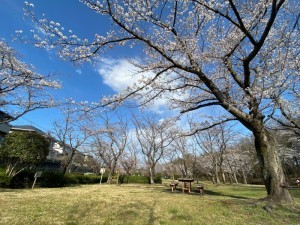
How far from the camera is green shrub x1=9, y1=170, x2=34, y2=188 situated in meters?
13.1

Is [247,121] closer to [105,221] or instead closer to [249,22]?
[249,22]

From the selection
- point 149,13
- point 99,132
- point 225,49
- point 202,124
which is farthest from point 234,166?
point 149,13

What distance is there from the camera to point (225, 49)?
8305mm

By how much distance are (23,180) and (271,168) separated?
14.0 metres

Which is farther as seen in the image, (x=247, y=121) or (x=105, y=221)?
(x=247, y=121)

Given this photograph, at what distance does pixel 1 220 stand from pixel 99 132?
944 inches

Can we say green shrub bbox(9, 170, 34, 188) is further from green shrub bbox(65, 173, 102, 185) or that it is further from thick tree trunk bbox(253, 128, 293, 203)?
thick tree trunk bbox(253, 128, 293, 203)

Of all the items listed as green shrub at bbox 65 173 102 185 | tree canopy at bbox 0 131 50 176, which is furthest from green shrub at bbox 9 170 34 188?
green shrub at bbox 65 173 102 185

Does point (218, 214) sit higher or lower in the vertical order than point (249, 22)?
lower

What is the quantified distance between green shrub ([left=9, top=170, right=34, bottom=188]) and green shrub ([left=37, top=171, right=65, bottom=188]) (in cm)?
102

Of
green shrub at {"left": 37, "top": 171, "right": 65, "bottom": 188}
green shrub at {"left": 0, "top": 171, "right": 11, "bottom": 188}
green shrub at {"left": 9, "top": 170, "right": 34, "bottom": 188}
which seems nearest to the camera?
green shrub at {"left": 0, "top": 171, "right": 11, "bottom": 188}

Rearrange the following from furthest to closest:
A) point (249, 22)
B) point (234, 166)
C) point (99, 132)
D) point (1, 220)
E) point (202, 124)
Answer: point (234, 166)
point (99, 132)
point (202, 124)
point (249, 22)
point (1, 220)

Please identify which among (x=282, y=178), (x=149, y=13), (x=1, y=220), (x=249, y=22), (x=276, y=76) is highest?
(x=249, y=22)

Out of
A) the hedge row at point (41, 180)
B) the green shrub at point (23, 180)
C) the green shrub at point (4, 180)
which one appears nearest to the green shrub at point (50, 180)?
the hedge row at point (41, 180)
